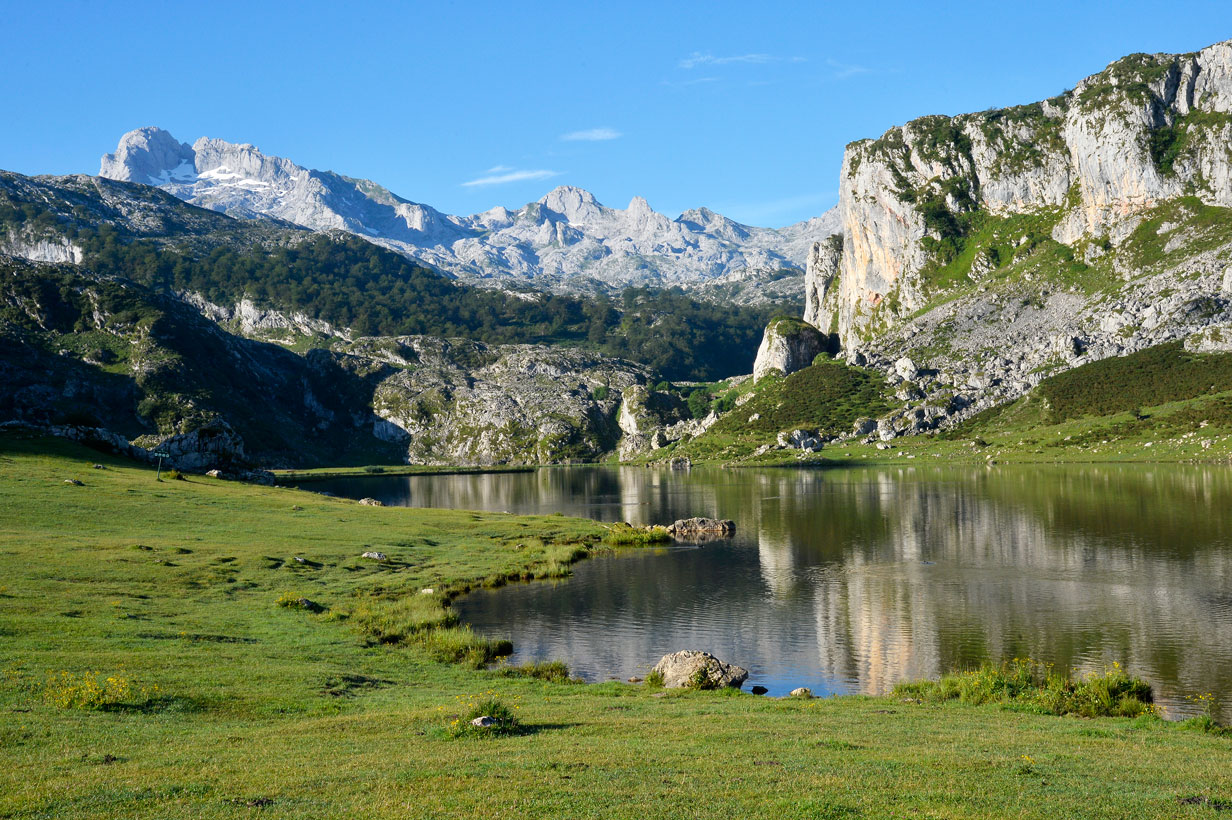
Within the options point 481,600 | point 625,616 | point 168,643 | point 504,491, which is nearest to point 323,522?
point 481,600

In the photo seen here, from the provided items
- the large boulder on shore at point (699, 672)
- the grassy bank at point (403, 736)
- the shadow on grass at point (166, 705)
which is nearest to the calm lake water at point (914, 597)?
the large boulder on shore at point (699, 672)

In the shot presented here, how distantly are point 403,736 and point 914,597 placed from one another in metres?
50.3

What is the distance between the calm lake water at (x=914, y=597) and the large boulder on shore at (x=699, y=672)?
260 centimetres

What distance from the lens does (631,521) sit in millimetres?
123500

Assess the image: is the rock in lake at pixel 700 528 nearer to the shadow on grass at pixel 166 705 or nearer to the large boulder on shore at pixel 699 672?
the large boulder on shore at pixel 699 672

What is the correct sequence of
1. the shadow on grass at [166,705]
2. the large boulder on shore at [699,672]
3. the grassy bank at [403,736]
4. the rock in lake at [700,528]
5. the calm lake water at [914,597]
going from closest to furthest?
the grassy bank at [403,736] < the shadow on grass at [166,705] < the large boulder on shore at [699,672] < the calm lake water at [914,597] < the rock in lake at [700,528]

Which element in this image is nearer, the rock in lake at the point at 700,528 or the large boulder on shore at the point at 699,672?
the large boulder on shore at the point at 699,672

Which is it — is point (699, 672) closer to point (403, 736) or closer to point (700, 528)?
point (403, 736)

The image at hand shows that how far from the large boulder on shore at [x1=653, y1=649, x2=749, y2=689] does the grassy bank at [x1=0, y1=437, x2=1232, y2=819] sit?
8.99 feet

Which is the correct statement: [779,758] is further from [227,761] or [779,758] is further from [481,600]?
[481,600]

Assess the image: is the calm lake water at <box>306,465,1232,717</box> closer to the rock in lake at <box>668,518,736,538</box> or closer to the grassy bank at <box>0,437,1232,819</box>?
the rock in lake at <box>668,518,736,538</box>

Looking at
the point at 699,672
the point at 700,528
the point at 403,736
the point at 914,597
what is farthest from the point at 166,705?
the point at 700,528

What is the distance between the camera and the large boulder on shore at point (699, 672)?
41.1 m

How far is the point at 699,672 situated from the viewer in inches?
1634
